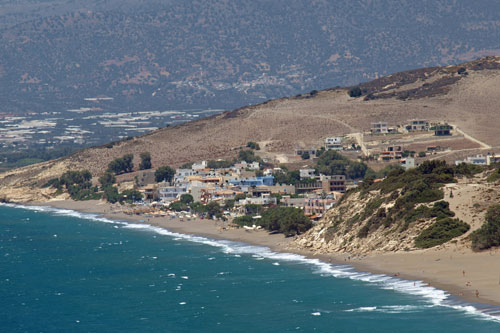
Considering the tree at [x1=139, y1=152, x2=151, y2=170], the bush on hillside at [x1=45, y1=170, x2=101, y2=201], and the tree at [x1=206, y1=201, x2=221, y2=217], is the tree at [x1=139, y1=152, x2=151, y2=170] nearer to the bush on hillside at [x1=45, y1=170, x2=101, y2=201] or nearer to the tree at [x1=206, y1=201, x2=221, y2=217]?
the bush on hillside at [x1=45, y1=170, x2=101, y2=201]

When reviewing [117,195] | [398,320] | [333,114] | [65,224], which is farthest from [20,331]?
[333,114]

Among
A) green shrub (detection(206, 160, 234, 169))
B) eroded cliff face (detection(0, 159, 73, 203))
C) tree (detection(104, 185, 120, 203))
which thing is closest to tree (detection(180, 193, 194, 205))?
tree (detection(104, 185, 120, 203))

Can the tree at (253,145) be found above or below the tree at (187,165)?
above

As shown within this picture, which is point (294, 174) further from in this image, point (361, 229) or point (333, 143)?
point (361, 229)

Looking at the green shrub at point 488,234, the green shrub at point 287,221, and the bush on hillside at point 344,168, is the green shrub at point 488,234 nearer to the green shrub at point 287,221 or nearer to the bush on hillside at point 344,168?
the green shrub at point 287,221

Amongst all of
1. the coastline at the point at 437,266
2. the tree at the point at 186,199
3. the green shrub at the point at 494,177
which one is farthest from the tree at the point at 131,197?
the green shrub at the point at 494,177

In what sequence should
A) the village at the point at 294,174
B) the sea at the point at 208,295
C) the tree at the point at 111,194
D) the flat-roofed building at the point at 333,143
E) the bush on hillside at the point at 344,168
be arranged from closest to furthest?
the sea at the point at 208,295 < the village at the point at 294,174 < the bush on hillside at the point at 344,168 < the tree at the point at 111,194 < the flat-roofed building at the point at 333,143

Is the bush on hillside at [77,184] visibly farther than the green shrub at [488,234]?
Yes

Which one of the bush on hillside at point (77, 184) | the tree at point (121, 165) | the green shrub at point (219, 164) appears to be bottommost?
the bush on hillside at point (77, 184)
